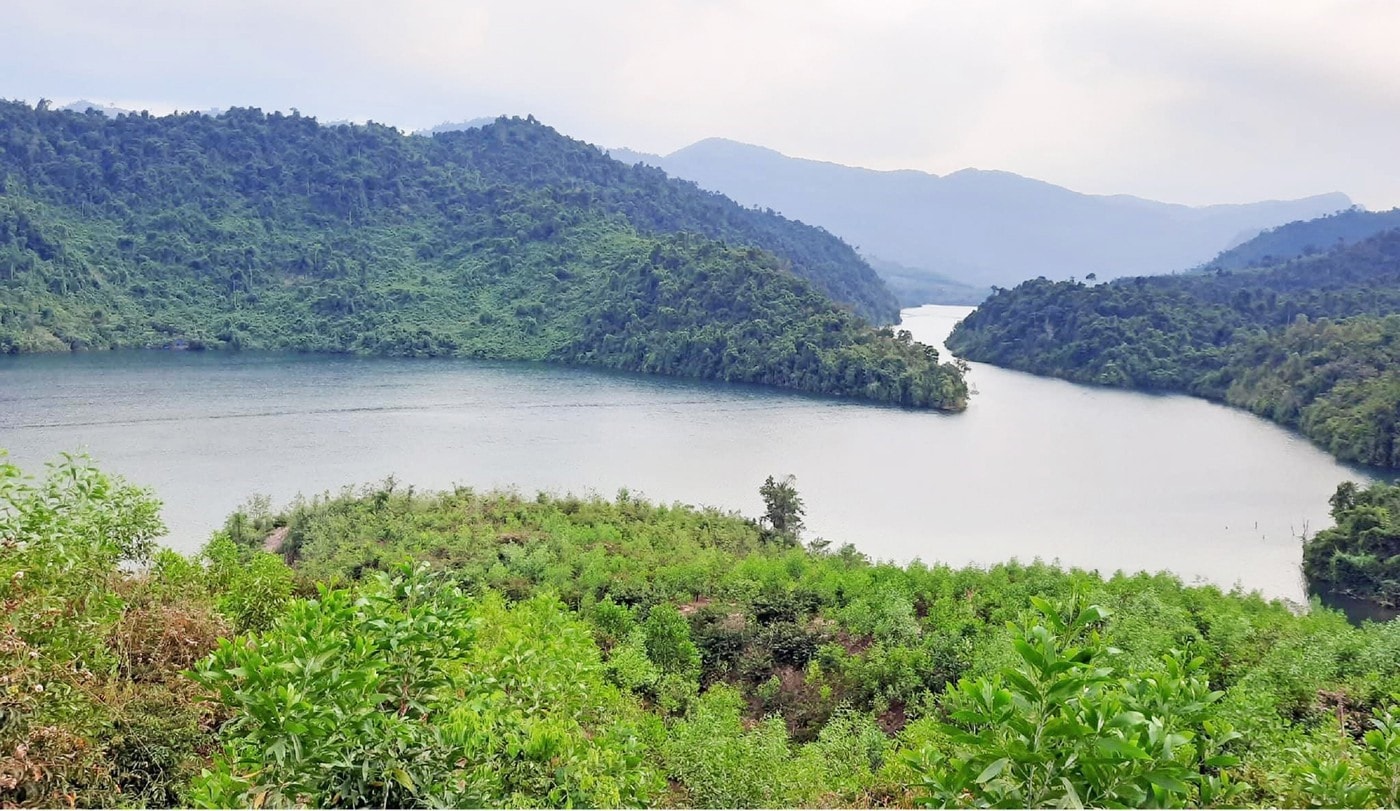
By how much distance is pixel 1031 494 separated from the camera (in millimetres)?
25172

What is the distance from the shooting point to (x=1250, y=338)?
4594 centimetres

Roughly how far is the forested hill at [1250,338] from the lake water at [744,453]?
168 centimetres

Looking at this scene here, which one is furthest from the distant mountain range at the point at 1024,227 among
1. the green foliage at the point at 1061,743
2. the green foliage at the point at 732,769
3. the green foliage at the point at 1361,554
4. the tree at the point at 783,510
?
the green foliage at the point at 1061,743

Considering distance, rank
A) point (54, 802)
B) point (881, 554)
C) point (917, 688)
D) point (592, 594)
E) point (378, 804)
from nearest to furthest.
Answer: point (378, 804) < point (54, 802) < point (917, 688) < point (592, 594) < point (881, 554)

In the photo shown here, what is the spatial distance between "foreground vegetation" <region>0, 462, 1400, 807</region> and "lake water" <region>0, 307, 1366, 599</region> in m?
9.60

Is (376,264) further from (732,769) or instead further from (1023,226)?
(1023,226)

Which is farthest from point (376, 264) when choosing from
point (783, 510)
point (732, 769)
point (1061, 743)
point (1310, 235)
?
point (1310, 235)

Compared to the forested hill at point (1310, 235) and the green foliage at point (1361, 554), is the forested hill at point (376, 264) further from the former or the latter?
the forested hill at point (1310, 235)

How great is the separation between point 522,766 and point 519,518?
40.7 feet

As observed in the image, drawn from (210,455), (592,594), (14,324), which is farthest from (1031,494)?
(14,324)

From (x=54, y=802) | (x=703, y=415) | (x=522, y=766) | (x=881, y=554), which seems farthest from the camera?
(x=703, y=415)

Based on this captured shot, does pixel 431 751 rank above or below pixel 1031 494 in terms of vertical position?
above

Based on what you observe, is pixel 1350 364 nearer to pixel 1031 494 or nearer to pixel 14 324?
pixel 1031 494

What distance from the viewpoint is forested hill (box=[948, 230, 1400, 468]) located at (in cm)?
3286
